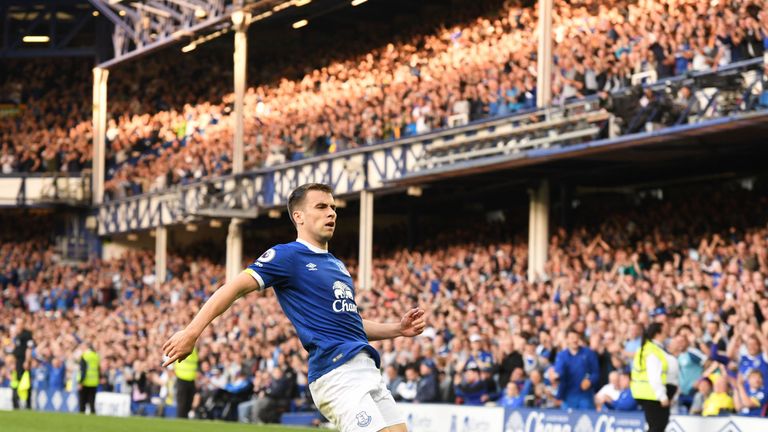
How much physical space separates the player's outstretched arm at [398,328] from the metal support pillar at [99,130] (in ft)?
129

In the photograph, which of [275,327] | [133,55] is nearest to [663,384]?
[275,327]

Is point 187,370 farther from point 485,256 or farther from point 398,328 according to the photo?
point 398,328

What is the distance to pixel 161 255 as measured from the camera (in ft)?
144

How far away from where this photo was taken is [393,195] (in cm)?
3653

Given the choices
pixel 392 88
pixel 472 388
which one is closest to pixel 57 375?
pixel 392 88

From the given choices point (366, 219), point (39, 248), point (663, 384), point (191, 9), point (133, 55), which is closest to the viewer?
point (663, 384)

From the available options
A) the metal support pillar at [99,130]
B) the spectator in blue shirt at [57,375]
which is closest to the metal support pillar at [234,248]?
the spectator in blue shirt at [57,375]

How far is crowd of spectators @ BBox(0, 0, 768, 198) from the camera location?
2522 cm

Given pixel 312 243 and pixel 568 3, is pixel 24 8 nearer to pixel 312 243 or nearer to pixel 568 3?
pixel 568 3

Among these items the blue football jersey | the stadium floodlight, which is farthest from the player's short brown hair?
the stadium floodlight

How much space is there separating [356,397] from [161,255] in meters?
36.1

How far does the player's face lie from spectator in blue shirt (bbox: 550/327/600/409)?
38.8 ft

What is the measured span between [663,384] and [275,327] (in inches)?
621

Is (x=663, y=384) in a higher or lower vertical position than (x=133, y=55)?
lower
